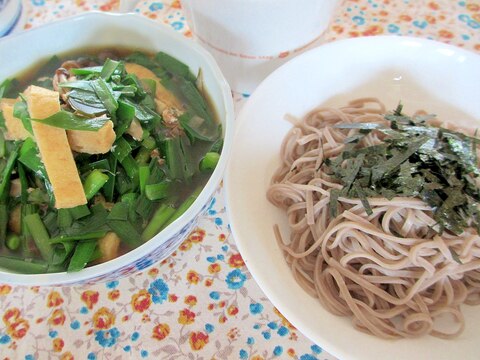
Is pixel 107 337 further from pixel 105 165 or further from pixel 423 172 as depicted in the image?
pixel 423 172

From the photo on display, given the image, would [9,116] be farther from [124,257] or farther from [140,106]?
[124,257]

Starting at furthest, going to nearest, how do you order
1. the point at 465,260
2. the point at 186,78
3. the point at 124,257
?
the point at 186,78 < the point at 465,260 < the point at 124,257

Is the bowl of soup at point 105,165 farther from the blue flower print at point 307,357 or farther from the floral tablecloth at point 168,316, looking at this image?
the blue flower print at point 307,357

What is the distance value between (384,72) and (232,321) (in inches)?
31.2

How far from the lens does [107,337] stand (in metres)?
0.93

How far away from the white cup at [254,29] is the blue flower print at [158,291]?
610 millimetres

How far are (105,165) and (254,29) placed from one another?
18.9 inches

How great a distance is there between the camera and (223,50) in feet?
3.69

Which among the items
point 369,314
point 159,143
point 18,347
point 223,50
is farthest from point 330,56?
point 18,347

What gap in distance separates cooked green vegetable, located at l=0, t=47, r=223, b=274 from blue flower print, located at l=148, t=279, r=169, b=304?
0.17m

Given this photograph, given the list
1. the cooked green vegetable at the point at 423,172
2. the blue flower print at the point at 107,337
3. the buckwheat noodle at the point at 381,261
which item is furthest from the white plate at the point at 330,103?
the blue flower print at the point at 107,337

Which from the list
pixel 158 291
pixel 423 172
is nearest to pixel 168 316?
pixel 158 291

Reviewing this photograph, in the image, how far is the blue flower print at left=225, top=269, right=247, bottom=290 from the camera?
1002mm

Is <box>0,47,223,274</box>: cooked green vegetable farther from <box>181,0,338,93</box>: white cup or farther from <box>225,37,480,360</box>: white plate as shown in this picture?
<box>181,0,338,93</box>: white cup
